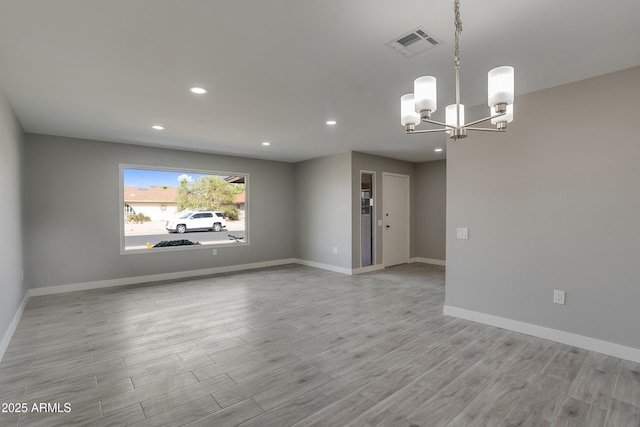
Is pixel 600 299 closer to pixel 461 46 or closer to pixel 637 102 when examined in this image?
pixel 637 102

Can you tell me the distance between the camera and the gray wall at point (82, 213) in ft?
15.6

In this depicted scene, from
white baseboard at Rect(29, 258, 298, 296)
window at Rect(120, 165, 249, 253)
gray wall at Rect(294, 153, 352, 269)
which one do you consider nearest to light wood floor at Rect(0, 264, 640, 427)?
white baseboard at Rect(29, 258, 298, 296)

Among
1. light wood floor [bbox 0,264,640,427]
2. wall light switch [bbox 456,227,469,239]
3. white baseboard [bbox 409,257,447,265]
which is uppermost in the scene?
wall light switch [bbox 456,227,469,239]

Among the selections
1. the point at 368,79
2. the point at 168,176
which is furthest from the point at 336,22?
the point at 168,176

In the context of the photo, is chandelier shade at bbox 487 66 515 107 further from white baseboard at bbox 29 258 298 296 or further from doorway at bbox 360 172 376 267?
white baseboard at bbox 29 258 298 296

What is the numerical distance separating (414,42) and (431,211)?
230 inches

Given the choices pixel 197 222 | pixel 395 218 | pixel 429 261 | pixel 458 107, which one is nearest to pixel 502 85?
pixel 458 107

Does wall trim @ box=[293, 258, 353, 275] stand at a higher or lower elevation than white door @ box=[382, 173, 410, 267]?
lower

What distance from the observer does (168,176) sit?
6012 mm

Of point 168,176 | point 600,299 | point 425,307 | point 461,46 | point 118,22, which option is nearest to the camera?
point 118,22

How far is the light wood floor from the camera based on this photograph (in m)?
2.00

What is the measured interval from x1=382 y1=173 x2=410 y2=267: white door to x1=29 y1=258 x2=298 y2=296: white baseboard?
2.29 m

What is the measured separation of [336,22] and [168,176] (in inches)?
198

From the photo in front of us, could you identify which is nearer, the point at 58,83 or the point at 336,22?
the point at 336,22
